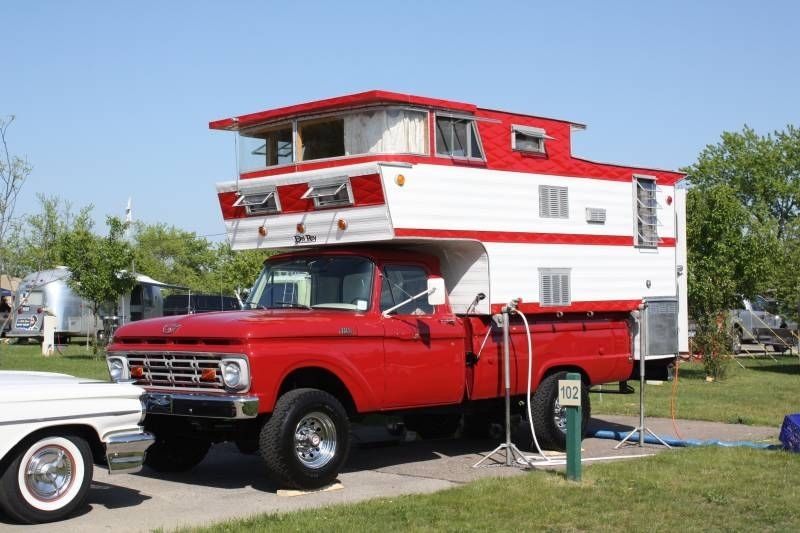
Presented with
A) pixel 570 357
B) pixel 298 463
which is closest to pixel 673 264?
pixel 570 357

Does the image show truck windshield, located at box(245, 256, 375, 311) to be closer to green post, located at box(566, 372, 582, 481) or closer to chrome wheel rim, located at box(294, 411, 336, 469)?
chrome wheel rim, located at box(294, 411, 336, 469)

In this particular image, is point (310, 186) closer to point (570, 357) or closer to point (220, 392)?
point (220, 392)

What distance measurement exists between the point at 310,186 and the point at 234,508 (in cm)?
351

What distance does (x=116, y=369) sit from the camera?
971 cm

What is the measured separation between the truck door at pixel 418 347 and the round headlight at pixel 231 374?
169 centimetres

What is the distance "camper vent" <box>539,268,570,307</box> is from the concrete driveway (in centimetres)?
173

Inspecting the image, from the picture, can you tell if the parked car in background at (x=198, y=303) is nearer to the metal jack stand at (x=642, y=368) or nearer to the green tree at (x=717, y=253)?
the green tree at (x=717, y=253)

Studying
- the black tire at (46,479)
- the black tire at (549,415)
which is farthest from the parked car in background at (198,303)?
the black tire at (46,479)

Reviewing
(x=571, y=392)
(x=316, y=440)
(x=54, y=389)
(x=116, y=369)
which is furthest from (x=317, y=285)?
(x=54, y=389)

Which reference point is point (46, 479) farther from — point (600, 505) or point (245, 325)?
point (600, 505)

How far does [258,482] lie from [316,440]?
1.03 m

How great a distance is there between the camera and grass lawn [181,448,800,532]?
24.9 feet

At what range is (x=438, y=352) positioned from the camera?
34.2 ft

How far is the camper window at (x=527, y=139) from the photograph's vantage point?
1150 cm
